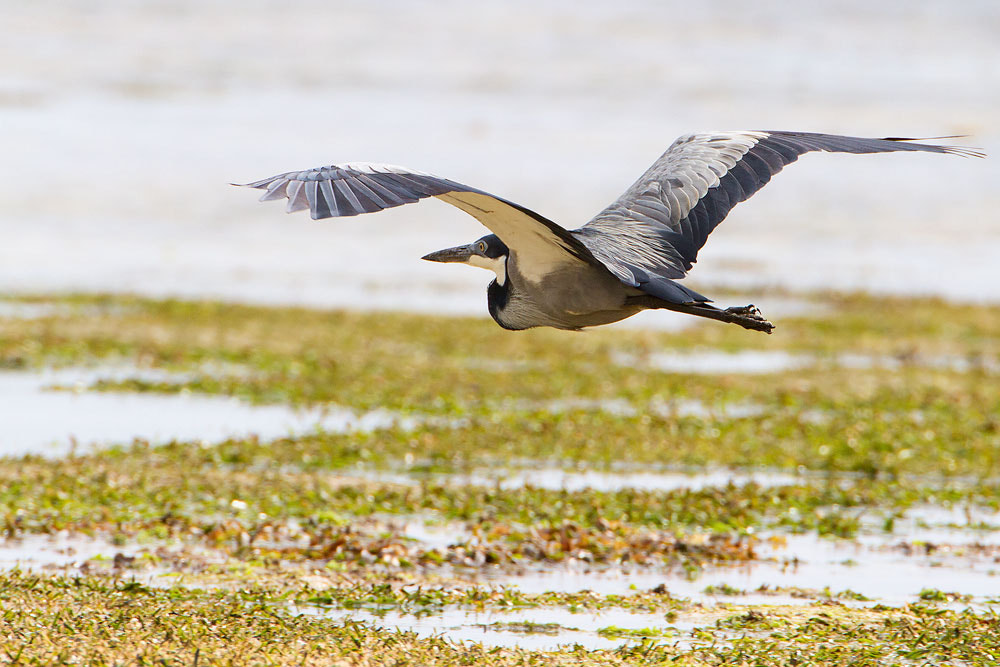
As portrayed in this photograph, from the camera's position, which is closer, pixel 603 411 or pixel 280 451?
pixel 280 451

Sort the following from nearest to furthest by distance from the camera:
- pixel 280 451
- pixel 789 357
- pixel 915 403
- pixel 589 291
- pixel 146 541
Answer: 1. pixel 589 291
2. pixel 146 541
3. pixel 280 451
4. pixel 915 403
5. pixel 789 357

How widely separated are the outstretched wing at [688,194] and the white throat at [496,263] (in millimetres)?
406

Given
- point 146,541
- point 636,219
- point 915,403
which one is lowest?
point 146,541

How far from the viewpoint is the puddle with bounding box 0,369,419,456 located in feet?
36.9

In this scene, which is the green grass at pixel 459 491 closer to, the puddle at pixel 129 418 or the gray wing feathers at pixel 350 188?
the puddle at pixel 129 418

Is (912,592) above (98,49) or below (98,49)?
below

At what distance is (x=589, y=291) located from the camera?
21.9 ft

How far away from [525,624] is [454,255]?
6.21 feet

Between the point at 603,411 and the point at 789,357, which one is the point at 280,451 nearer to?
the point at 603,411

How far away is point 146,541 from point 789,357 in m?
12.2

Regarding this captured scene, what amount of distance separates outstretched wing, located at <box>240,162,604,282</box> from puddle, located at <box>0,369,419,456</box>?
561 cm

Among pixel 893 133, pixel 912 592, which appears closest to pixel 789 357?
pixel 912 592

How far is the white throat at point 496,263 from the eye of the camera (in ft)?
22.5

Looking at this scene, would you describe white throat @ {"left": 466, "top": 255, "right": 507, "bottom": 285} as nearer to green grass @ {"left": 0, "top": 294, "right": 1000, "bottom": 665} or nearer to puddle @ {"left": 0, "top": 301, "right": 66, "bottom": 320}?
green grass @ {"left": 0, "top": 294, "right": 1000, "bottom": 665}
